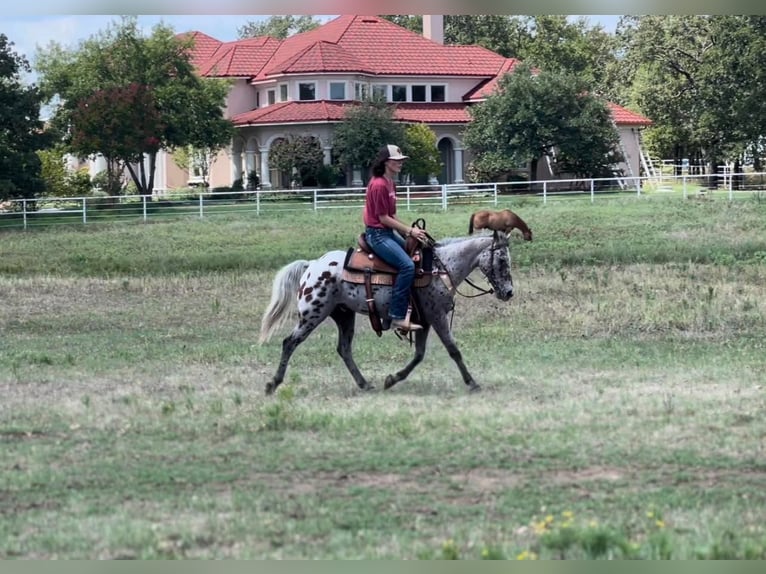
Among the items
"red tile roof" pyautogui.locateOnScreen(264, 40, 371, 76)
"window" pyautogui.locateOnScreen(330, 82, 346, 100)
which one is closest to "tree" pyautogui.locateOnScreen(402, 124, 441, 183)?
"window" pyautogui.locateOnScreen(330, 82, 346, 100)

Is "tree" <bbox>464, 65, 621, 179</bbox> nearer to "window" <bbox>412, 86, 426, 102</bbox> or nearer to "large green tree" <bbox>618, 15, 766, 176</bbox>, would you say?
"large green tree" <bbox>618, 15, 766, 176</bbox>

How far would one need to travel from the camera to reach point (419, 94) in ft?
189

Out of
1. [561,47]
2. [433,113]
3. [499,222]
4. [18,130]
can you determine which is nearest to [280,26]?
[561,47]

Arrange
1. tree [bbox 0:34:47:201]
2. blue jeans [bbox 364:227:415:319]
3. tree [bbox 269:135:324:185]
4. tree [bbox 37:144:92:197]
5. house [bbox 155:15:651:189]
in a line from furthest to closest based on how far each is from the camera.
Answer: house [bbox 155:15:651:189], tree [bbox 37:144:92:197], tree [bbox 269:135:324:185], tree [bbox 0:34:47:201], blue jeans [bbox 364:227:415:319]

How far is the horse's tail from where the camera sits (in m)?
12.2

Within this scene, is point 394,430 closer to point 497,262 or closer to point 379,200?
point 379,200

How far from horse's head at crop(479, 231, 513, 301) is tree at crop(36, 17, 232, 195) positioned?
37.5 m

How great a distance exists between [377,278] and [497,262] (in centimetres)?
119

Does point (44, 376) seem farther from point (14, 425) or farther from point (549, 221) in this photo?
point (549, 221)

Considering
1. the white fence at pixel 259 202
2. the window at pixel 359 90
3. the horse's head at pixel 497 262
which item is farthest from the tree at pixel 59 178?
the horse's head at pixel 497 262

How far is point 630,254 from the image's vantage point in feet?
82.2

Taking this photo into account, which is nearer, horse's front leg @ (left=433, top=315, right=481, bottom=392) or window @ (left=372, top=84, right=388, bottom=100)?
horse's front leg @ (left=433, top=315, right=481, bottom=392)

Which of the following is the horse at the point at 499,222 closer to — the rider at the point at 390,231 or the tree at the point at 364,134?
the rider at the point at 390,231

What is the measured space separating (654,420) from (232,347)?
6531 millimetres
